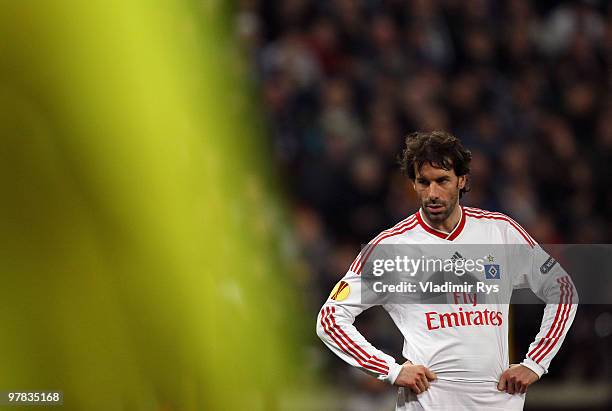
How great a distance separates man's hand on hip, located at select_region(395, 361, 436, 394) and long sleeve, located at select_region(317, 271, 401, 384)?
0.02 m

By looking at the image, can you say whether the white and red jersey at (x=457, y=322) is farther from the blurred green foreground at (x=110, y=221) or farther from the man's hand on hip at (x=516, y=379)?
the blurred green foreground at (x=110, y=221)

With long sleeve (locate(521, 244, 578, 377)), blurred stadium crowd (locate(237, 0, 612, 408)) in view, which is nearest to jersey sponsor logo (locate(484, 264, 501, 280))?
long sleeve (locate(521, 244, 578, 377))

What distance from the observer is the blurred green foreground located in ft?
14.0

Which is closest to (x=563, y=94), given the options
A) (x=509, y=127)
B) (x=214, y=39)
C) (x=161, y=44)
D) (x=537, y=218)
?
(x=509, y=127)

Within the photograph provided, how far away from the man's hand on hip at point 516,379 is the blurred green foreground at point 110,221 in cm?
150

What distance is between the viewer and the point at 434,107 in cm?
643

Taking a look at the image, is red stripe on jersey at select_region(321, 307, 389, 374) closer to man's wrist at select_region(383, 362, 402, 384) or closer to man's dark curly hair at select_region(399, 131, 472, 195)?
man's wrist at select_region(383, 362, 402, 384)

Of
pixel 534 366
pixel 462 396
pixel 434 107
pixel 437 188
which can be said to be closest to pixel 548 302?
pixel 534 366

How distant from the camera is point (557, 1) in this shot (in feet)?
23.9

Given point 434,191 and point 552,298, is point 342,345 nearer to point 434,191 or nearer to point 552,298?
point 434,191

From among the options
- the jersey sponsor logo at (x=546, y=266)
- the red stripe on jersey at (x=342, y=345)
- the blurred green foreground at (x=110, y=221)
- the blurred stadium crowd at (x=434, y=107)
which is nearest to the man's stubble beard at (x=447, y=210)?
the jersey sponsor logo at (x=546, y=266)

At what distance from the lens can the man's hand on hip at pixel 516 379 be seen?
3223 millimetres

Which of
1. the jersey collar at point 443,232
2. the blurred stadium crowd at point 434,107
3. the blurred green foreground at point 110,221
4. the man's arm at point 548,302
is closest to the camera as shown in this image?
the man's arm at point 548,302

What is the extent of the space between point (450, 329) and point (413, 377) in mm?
217
